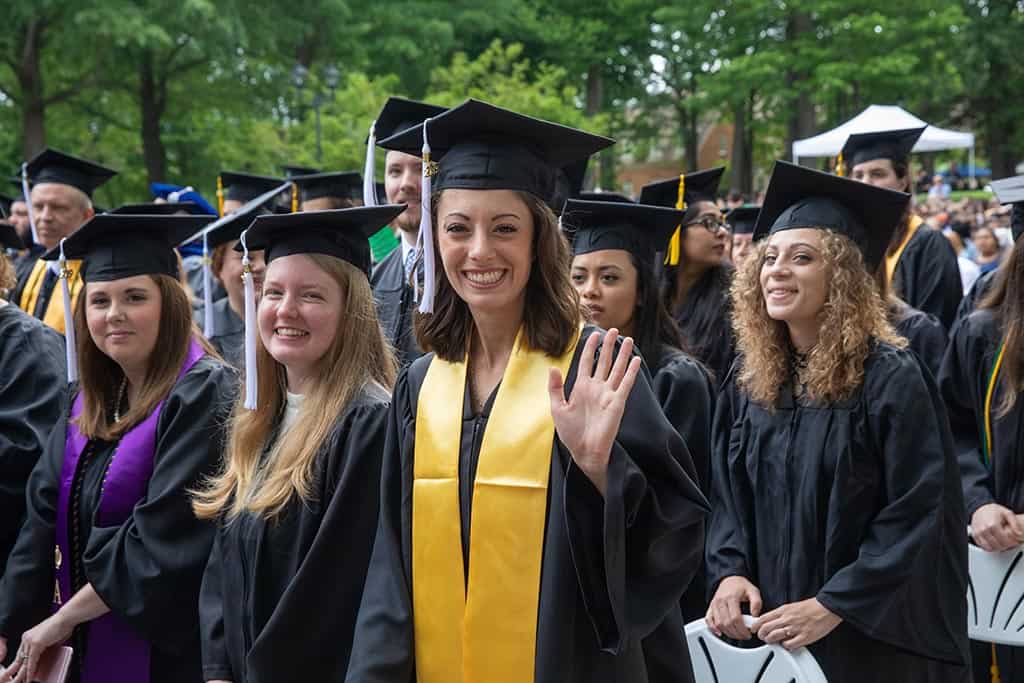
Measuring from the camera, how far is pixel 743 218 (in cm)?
661

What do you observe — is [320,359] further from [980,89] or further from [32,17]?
[980,89]

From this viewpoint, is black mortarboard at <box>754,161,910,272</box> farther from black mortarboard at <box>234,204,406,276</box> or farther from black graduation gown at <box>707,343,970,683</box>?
black mortarboard at <box>234,204,406,276</box>

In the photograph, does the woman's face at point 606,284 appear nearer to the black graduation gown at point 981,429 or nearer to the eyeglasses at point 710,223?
the black graduation gown at point 981,429

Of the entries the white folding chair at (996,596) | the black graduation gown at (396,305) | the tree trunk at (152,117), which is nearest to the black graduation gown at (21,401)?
the black graduation gown at (396,305)

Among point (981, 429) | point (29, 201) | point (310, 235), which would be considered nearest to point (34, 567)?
point (310, 235)

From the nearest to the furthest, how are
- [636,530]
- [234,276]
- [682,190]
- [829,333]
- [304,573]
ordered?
[636,530]
[304,573]
[829,333]
[234,276]
[682,190]

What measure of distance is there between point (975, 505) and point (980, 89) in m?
34.8

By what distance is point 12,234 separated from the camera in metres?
4.89

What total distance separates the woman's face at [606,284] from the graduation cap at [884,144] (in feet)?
8.60

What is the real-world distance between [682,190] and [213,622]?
11.9 ft

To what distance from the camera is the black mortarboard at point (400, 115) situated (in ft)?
16.5

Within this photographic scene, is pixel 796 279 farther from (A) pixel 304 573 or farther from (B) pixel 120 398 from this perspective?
(B) pixel 120 398

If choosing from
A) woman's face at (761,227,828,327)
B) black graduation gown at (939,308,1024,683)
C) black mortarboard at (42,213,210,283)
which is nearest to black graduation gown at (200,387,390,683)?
black mortarboard at (42,213,210,283)

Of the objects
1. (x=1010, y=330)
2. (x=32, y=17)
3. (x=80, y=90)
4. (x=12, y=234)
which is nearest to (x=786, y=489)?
(x=1010, y=330)
